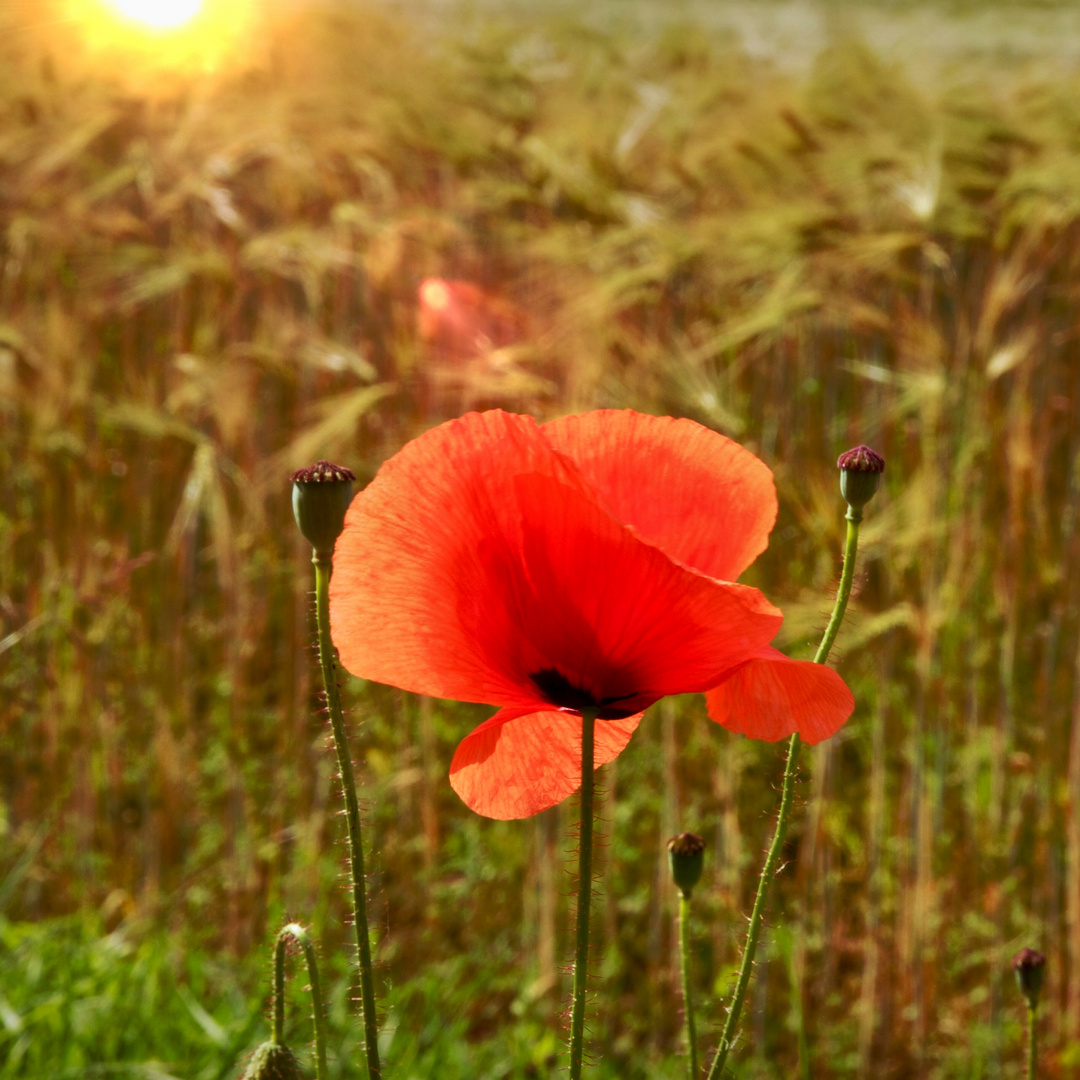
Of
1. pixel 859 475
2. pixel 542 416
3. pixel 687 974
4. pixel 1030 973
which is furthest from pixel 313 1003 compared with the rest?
pixel 542 416

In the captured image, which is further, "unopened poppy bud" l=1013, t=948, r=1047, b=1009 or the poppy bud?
"unopened poppy bud" l=1013, t=948, r=1047, b=1009

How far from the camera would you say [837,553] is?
5.48 feet

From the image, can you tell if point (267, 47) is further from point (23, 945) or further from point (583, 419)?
point (583, 419)

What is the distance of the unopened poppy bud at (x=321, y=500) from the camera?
425 mm

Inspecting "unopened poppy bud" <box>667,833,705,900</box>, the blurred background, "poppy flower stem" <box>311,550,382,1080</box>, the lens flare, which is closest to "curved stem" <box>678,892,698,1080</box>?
"unopened poppy bud" <box>667,833,705,900</box>

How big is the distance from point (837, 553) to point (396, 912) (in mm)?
1127

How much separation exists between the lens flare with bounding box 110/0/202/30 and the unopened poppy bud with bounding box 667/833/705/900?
3789 millimetres

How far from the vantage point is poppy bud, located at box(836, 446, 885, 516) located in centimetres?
43

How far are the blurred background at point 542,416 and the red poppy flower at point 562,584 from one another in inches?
47.4

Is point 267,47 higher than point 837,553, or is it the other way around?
point 267,47

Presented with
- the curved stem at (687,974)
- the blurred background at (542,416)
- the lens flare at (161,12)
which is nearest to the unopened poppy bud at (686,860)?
the curved stem at (687,974)

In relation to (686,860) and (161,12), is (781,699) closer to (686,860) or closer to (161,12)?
(686,860)

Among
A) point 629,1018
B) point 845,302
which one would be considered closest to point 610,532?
point 845,302

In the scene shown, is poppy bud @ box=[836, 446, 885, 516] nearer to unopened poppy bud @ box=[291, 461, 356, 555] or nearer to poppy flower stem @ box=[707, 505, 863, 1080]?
poppy flower stem @ box=[707, 505, 863, 1080]
